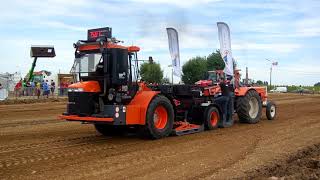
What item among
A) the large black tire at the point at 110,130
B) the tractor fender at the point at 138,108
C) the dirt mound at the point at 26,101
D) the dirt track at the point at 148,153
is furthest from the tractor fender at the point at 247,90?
the dirt mound at the point at 26,101

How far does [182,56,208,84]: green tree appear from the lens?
19214mm

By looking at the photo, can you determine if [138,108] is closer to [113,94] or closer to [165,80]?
[113,94]

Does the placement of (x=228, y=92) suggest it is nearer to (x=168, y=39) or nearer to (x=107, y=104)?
(x=168, y=39)

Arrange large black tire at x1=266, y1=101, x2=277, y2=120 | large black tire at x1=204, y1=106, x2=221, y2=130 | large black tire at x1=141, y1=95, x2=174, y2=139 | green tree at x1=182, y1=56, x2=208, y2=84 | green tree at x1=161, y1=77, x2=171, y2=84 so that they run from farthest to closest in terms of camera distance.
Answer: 1. large black tire at x1=266, y1=101, x2=277, y2=120
2. green tree at x1=182, y1=56, x2=208, y2=84
3. green tree at x1=161, y1=77, x2=171, y2=84
4. large black tire at x1=204, y1=106, x2=221, y2=130
5. large black tire at x1=141, y1=95, x2=174, y2=139

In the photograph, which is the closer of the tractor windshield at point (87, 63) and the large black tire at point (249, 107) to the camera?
the tractor windshield at point (87, 63)

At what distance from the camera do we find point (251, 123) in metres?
17.9

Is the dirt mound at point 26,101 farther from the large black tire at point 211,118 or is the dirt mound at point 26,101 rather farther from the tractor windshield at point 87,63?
the tractor windshield at point 87,63

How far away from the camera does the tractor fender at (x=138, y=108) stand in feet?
41.4

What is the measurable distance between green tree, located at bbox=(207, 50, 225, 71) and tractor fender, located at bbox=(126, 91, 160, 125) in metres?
9.46

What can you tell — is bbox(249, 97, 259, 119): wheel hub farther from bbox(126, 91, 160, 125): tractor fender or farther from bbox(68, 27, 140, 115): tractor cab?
bbox(68, 27, 140, 115): tractor cab

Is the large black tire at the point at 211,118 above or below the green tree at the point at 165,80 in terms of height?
below

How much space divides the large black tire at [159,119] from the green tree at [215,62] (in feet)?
29.1


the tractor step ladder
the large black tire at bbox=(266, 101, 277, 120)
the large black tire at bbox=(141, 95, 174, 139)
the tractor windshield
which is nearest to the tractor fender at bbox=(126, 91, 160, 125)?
the large black tire at bbox=(141, 95, 174, 139)

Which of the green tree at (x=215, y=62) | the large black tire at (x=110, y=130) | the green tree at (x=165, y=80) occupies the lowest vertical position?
the large black tire at (x=110, y=130)
